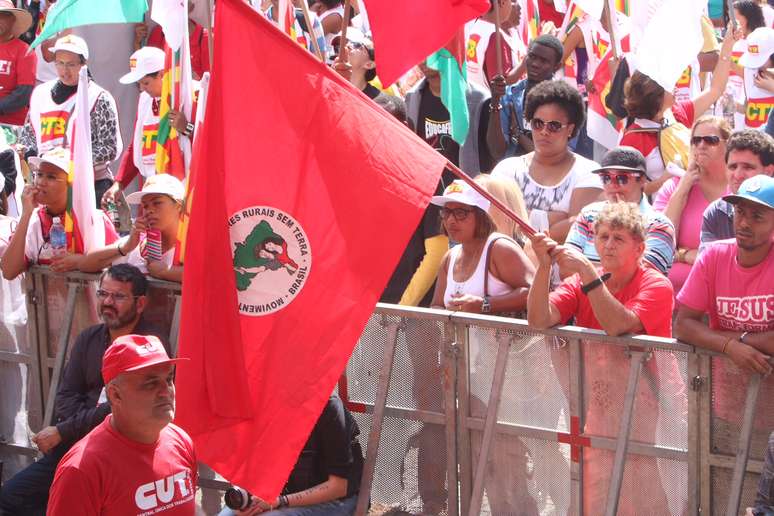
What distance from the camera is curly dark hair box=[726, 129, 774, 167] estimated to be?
6.63 m

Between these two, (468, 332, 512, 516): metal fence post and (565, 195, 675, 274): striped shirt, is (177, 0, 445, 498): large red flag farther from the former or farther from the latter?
(565, 195, 675, 274): striped shirt

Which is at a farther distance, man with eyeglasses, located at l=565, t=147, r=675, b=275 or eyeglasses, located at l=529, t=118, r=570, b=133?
eyeglasses, located at l=529, t=118, r=570, b=133

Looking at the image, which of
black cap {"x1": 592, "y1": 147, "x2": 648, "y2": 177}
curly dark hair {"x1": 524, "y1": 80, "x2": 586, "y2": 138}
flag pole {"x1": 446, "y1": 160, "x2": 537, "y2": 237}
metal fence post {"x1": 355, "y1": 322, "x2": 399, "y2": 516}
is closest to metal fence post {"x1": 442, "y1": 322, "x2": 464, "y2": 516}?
metal fence post {"x1": 355, "y1": 322, "x2": 399, "y2": 516}

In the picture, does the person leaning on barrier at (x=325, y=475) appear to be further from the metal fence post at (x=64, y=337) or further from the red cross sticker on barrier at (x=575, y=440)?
the metal fence post at (x=64, y=337)

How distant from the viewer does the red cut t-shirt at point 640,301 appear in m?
5.87

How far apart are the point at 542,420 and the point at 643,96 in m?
2.90

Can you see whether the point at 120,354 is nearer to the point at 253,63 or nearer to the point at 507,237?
the point at 253,63

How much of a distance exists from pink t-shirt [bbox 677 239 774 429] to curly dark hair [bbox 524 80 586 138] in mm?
2120

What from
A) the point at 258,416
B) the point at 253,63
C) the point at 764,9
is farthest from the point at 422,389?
the point at 764,9

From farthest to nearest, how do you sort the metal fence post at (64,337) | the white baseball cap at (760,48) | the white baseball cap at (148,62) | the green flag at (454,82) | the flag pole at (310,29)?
the white baseball cap at (148,62) < the white baseball cap at (760,48) < the green flag at (454,82) < the metal fence post at (64,337) < the flag pole at (310,29)

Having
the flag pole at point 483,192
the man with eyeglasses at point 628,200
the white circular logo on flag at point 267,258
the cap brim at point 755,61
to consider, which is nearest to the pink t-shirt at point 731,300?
the man with eyeglasses at point 628,200

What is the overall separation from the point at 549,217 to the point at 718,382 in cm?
213

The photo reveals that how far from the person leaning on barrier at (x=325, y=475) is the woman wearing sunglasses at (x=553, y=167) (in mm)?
1865

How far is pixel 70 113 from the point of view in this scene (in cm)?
1039
